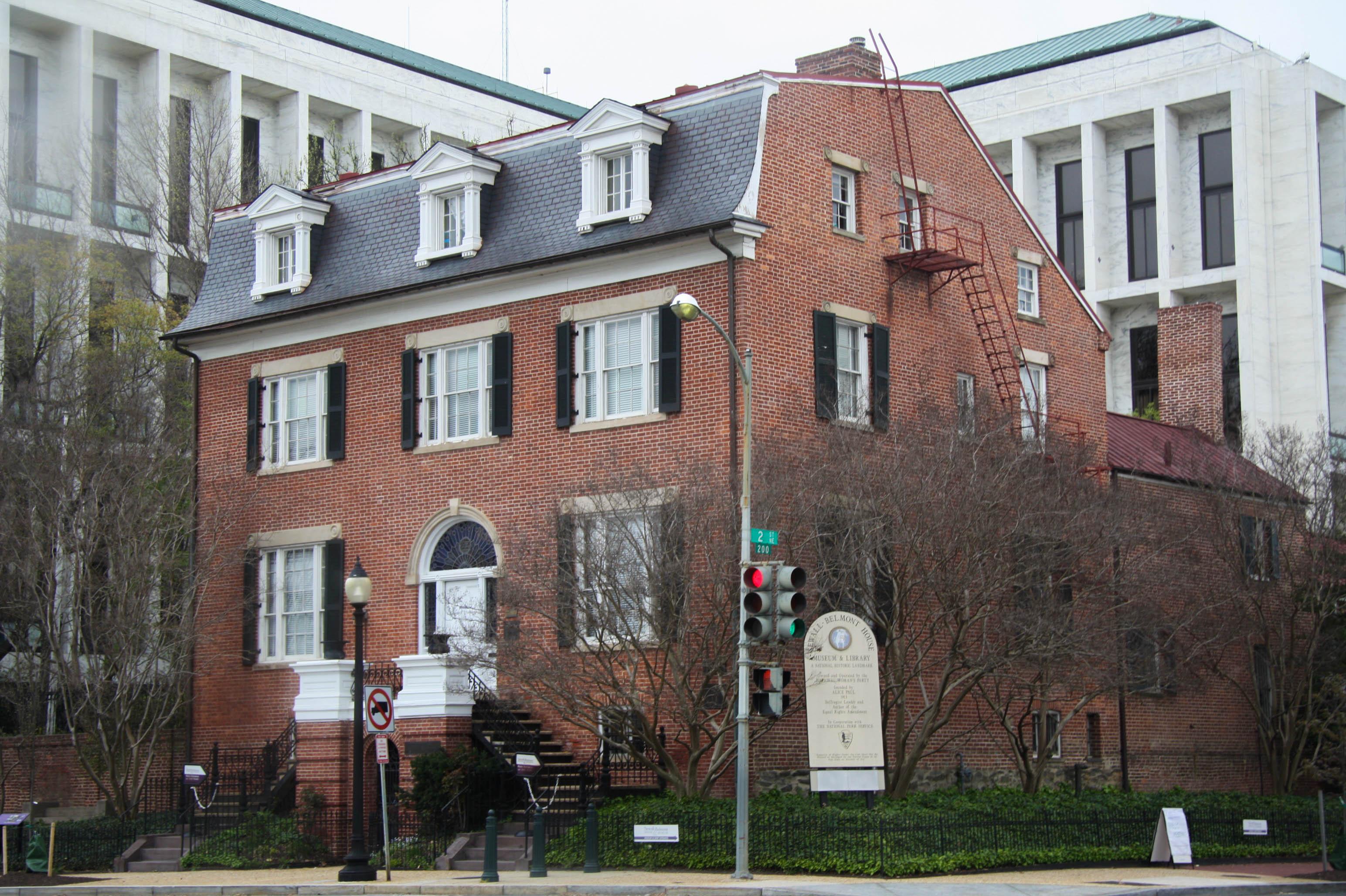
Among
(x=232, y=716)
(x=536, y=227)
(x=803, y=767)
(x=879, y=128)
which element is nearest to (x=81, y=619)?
(x=232, y=716)

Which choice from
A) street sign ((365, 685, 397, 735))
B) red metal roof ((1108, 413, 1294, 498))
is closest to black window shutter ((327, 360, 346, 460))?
street sign ((365, 685, 397, 735))

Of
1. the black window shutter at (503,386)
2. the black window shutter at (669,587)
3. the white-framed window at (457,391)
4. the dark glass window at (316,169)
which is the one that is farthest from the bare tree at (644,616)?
the dark glass window at (316,169)

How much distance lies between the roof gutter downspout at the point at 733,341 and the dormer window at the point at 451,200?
5.61 metres

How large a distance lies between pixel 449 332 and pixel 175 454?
313 inches

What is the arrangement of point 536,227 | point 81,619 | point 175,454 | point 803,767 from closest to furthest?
1. point 803,767
2. point 536,227
3. point 81,619
4. point 175,454

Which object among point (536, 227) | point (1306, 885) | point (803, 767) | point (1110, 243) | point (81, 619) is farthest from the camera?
point (1110, 243)

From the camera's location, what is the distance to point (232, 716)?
33.7m

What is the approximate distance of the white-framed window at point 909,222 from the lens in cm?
3119

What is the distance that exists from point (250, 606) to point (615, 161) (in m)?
11.5

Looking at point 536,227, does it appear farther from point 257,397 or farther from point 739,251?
point 257,397

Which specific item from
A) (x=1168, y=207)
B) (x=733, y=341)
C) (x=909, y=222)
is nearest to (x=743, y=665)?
(x=733, y=341)

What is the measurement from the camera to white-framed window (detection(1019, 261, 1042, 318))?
3422 cm

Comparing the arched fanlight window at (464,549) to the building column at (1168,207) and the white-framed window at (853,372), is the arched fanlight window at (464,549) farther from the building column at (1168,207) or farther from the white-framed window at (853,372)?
the building column at (1168,207)

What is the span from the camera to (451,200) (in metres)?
32.1
